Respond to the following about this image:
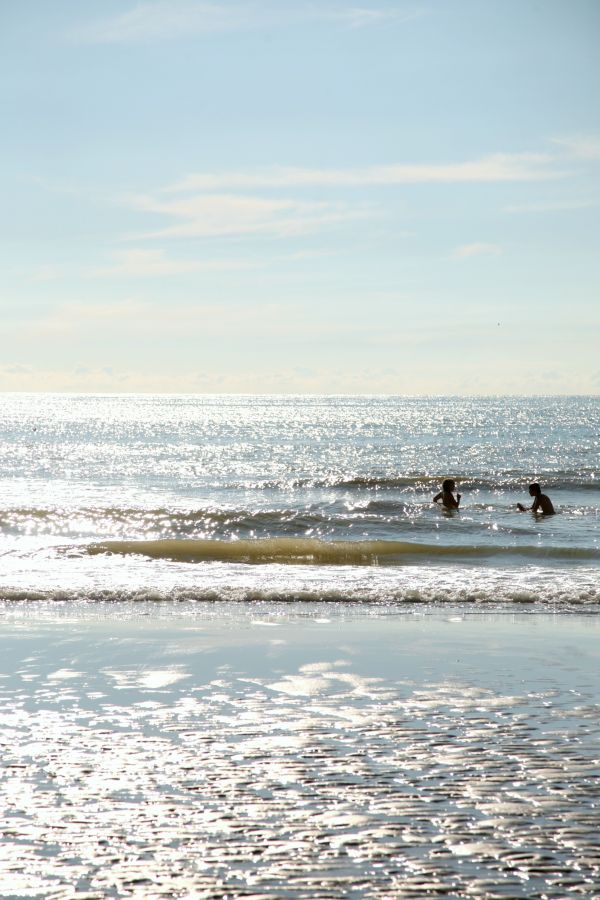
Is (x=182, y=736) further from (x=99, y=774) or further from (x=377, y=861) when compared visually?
(x=377, y=861)

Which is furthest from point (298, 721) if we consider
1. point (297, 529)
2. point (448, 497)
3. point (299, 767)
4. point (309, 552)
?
point (448, 497)

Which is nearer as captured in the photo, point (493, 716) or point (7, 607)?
point (493, 716)

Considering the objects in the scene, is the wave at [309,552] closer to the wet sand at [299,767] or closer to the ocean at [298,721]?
the ocean at [298,721]

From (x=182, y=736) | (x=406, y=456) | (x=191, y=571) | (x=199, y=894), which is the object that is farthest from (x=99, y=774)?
(x=406, y=456)

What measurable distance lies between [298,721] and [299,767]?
43.4 inches

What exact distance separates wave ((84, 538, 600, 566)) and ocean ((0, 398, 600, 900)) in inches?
3.4

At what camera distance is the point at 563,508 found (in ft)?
109

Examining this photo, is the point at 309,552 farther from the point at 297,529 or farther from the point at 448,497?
the point at 448,497

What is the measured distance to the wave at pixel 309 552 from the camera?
19938 mm

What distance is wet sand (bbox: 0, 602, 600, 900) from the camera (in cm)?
439

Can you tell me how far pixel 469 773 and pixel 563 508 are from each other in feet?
94.3

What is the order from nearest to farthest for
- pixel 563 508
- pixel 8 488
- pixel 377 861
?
1. pixel 377 861
2. pixel 563 508
3. pixel 8 488

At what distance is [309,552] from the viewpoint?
20.5m

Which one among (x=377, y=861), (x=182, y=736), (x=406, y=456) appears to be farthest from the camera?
(x=406, y=456)
